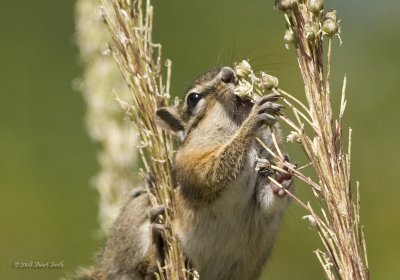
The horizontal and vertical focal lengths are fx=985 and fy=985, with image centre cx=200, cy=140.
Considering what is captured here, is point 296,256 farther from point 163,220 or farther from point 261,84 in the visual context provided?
point 261,84

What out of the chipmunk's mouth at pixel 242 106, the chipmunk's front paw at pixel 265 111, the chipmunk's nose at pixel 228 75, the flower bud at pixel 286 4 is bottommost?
the chipmunk's front paw at pixel 265 111

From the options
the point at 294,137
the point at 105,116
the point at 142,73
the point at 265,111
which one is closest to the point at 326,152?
the point at 294,137

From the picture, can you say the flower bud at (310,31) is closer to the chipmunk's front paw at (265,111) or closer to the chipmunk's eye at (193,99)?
the chipmunk's front paw at (265,111)

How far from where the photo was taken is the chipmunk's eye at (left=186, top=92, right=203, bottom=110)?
423 centimetres

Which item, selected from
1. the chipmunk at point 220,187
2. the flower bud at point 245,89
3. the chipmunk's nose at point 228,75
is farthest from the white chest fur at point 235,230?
the flower bud at point 245,89

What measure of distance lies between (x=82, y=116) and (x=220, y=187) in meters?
4.30

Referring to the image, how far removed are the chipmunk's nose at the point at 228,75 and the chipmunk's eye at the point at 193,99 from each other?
0.18 meters

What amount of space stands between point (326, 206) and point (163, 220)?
131cm

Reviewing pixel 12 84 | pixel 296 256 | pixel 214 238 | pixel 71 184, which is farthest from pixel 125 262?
pixel 12 84

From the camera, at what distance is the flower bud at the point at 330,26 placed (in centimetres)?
277

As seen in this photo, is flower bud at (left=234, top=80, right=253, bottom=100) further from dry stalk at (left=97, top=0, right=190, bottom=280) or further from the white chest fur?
the white chest fur

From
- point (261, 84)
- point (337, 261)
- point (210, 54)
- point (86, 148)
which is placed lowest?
point (337, 261)

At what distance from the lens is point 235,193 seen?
4047 mm

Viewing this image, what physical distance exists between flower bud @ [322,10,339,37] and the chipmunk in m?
1.13
